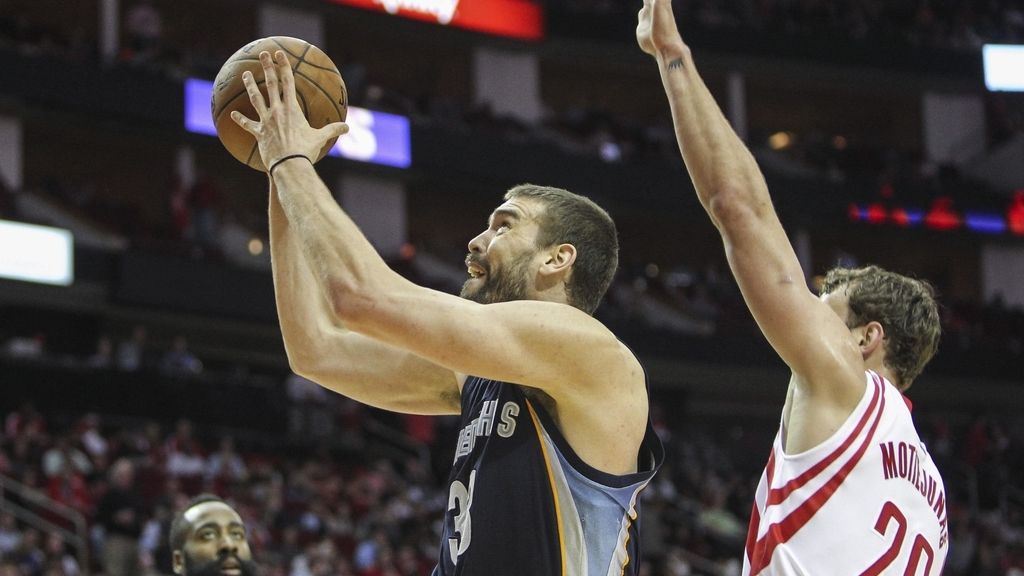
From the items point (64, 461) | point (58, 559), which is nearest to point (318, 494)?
point (64, 461)

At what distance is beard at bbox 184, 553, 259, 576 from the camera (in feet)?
18.0

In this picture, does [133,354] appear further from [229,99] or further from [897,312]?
[897,312]

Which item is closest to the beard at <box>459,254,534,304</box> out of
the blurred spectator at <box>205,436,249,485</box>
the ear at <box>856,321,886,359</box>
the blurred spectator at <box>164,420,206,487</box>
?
the ear at <box>856,321,886,359</box>

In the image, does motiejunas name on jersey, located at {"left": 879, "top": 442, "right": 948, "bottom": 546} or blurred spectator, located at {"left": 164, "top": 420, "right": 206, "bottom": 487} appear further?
blurred spectator, located at {"left": 164, "top": 420, "right": 206, "bottom": 487}

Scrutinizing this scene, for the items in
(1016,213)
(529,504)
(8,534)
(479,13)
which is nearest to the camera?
(529,504)

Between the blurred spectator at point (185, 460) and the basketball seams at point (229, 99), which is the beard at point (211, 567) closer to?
the basketball seams at point (229, 99)

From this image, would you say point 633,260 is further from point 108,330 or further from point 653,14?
point 653,14

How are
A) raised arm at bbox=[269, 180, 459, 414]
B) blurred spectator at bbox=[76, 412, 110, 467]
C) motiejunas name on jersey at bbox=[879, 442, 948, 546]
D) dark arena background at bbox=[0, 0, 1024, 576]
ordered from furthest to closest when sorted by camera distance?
dark arena background at bbox=[0, 0, 1024, 576], blurred spectator at bbox=[76, 412, 110, 467], raised arm at bbox=[269, 180, 459, 414], motiejunas name on jersey at bbox=[879, 442, 948, 546]

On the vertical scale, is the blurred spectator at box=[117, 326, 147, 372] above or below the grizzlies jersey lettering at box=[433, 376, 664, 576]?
above

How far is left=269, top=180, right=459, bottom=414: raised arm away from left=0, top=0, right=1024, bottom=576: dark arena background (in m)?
8.53

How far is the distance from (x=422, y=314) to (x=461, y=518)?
553mm

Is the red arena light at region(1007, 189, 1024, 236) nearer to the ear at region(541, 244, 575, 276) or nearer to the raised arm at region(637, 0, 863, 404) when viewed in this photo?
the ear at region(541, 244, 575, 276)

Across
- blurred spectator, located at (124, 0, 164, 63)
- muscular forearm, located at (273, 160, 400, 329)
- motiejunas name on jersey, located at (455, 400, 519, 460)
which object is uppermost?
blurred spectator, located at (124, 0, 164, 63)

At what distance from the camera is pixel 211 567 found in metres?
5.48
